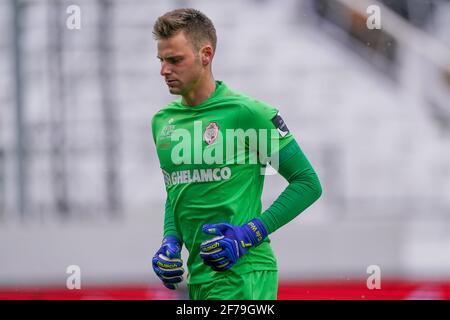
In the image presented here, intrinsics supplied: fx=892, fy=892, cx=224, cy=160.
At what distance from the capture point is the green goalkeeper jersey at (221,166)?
2.20 meters

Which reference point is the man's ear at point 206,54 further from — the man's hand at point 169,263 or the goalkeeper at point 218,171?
the man's hand at point 169,263

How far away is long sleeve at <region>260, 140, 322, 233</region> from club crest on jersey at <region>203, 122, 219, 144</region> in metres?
0.17

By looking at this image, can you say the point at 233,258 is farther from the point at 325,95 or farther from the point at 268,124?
the point at 325,95

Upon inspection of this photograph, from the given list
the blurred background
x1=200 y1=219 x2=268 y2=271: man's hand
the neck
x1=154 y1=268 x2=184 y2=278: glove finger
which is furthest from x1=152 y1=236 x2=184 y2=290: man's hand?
the blurred background

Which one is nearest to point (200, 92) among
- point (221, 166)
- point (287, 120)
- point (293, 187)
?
point (221, 166)

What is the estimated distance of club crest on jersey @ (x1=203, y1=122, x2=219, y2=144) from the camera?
2225mm

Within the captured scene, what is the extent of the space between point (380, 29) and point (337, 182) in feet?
2.86

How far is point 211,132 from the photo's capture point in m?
2.24

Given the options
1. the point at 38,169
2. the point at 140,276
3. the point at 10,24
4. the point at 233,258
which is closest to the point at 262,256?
the point at 233,258

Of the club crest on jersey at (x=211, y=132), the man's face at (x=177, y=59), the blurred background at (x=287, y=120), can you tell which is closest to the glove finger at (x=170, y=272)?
the club crest on jersey at (x=211, y=132)

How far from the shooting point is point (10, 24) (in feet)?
15.2

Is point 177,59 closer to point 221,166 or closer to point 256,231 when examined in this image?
point 221,166

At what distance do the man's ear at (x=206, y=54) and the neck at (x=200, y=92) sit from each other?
39 mm

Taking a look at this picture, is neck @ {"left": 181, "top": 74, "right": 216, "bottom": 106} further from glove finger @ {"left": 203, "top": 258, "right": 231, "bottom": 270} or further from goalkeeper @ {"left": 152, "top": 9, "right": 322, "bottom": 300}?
glove finger @ {"left": 203, "top": 258, "right": 231, "bottom": 270}
